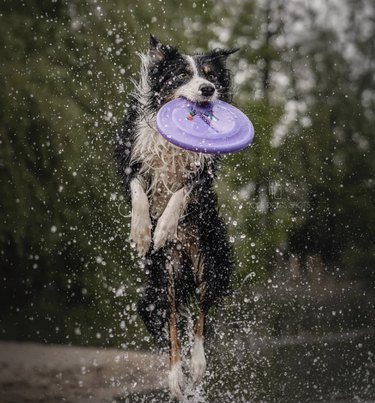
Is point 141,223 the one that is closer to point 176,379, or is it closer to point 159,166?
point 159,166

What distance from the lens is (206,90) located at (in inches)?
143

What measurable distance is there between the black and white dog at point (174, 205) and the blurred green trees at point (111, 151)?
3.57ft

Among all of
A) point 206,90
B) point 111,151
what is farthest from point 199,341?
point 111,151

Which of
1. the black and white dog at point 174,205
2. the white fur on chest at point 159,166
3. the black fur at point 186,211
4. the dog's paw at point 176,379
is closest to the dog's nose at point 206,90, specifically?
the black and white dog at point 174,205

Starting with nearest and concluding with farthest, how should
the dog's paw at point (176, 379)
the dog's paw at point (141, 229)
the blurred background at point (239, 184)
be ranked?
the dog's paw at point (141, 229)
the dog's paw at point (176, 379)
the blurred background at point (239, 184)

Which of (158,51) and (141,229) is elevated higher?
(158,51)

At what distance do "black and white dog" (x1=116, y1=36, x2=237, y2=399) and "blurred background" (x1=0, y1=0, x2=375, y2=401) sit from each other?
1.12 meters

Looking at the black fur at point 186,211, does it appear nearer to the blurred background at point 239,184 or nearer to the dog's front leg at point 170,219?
the dog's front leg at point 170,219

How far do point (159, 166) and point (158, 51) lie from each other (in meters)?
0.69

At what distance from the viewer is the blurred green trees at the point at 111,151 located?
544 cm

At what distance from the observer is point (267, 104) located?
18.0ft

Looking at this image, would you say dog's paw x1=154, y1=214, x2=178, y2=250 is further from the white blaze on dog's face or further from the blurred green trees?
the blurred green trees

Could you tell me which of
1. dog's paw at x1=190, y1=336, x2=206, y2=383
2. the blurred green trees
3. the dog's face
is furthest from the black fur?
the blurred green trees

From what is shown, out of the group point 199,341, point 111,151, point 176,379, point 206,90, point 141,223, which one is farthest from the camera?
point 111,151
